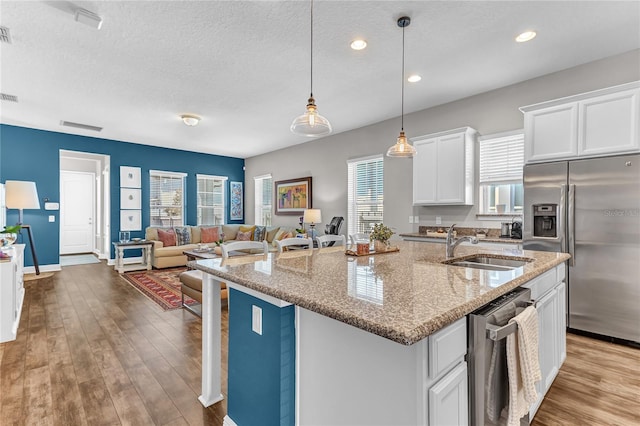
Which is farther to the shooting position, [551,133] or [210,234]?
[210,234]

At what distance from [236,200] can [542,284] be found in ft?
26.3

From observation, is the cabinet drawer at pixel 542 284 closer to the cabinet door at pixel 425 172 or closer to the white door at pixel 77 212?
the cabinet door at pixel 425 172

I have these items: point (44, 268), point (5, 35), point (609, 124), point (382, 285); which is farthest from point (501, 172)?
point (44, 268)

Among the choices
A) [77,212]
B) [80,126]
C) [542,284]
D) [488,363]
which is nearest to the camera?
[488,363]

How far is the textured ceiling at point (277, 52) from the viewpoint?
2.46 metres

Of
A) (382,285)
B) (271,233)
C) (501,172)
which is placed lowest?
(271,233)

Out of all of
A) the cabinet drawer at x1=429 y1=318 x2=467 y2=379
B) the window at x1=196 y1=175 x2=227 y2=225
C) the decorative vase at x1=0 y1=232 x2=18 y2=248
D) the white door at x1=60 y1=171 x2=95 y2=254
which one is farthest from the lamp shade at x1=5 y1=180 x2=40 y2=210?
the cabinet drawer at x1=429 y1=318 x2=467 y2=379

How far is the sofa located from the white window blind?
383cm

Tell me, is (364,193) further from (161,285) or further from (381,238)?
(161,285)

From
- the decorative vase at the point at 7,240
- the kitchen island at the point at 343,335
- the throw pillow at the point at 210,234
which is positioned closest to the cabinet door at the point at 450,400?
the kitchen island at the point at 343,335

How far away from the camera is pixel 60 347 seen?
9.12ft

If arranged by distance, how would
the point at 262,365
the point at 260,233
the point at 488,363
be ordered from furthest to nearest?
the point at 260,233, the point at 262,365, the point at 488,363

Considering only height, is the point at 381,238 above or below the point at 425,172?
below

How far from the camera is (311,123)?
7.21 feet
